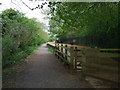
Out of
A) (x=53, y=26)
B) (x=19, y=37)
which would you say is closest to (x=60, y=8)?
(x=19, y=37)

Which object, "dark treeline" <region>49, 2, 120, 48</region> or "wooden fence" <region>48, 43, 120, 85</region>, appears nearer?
"wooden fence" <region>48, 43, 120, 85</region>

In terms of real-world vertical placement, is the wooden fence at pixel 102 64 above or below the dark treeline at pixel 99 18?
below

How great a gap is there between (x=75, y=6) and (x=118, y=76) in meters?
3.41

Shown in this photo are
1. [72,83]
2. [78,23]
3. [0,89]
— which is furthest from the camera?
[78,23]

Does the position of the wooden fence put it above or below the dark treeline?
below

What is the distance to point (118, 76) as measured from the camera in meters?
3.71

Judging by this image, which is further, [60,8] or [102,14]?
[60,8]

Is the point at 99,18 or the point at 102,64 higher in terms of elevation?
the point at 99,18

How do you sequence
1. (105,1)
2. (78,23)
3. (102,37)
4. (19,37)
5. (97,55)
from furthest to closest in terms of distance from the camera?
(19,37) < (78,23) < (105,1) < (102,37) < (97,55)

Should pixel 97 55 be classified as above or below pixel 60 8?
below

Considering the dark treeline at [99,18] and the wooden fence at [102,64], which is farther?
the dark treeline at [99,18]

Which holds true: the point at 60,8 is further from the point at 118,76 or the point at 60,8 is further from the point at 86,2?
the point at 118,76

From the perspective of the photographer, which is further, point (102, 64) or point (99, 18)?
point (99, 18)

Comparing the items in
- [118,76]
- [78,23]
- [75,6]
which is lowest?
[118,76]
